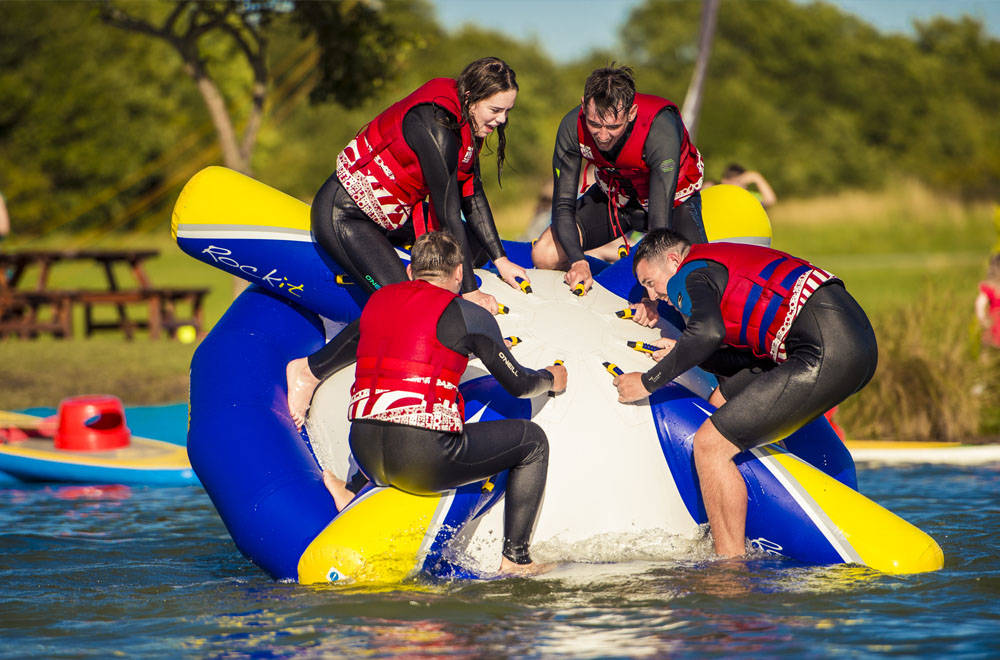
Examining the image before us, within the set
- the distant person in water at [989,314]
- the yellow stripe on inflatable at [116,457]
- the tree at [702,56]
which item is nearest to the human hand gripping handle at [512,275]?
the yellow stripe on inflatable at [116,457]

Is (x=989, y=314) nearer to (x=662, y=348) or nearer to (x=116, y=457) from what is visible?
(x=662, y=348)

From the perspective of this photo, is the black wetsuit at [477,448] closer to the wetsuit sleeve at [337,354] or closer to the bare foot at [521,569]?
the bare foot at [521,569]

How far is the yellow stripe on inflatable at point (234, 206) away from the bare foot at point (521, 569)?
1.99 m

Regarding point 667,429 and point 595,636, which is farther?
point 667,429

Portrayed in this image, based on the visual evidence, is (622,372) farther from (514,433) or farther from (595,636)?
(595,636)

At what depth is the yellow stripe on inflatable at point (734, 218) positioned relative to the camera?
5.76m

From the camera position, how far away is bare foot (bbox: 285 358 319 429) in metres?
5.36

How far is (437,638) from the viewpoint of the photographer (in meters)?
3.80

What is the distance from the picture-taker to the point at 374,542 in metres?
4.40

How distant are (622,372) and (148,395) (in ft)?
20.2

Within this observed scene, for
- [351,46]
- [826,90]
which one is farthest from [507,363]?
[826,90]

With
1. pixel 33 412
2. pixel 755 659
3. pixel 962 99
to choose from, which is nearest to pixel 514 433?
pixel 755 659

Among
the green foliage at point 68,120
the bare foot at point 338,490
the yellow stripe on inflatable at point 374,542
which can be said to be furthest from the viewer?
the green foliage at point 68,120

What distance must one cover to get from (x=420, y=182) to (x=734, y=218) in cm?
161
